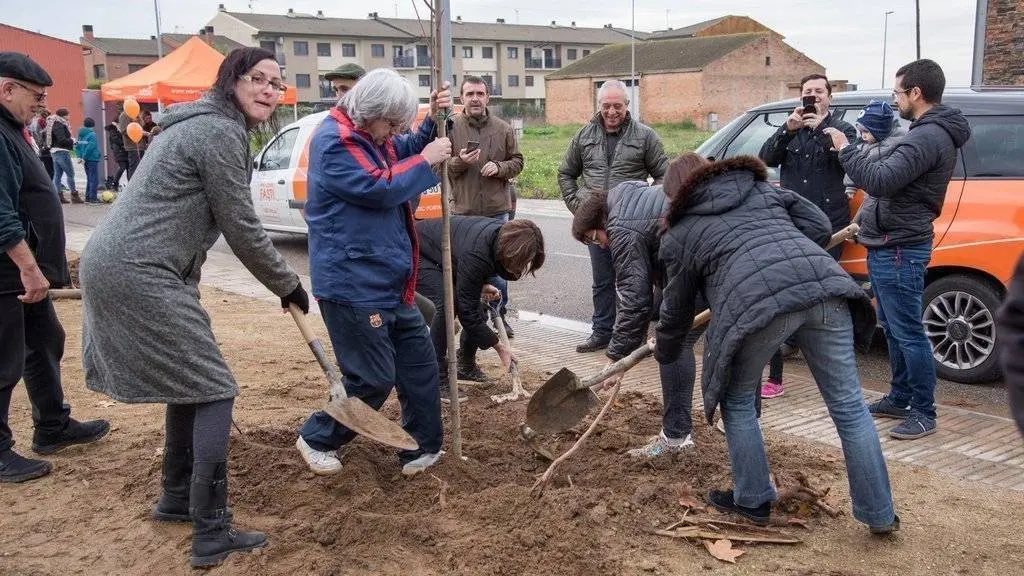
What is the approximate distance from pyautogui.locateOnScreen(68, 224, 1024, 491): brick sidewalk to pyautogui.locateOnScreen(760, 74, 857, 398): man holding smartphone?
425 mm

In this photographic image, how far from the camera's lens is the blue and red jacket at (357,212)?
12.4 feet

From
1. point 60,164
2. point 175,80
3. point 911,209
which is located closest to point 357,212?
point 911,209

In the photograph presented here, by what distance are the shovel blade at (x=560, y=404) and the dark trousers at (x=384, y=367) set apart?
51 cm

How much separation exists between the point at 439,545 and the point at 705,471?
149cm

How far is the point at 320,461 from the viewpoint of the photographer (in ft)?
13.8

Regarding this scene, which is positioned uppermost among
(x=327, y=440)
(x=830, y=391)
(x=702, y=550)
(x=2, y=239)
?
(x=2, y=239)

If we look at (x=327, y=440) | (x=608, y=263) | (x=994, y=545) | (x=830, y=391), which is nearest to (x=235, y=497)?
(x=327, y=440)

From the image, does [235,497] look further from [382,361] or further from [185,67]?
[185,67]

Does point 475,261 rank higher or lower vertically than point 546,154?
lower

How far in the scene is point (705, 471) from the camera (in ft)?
14.5

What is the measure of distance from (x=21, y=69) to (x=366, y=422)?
2480mm

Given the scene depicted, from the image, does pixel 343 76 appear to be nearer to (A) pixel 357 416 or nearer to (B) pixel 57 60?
(A) pixel 357 416

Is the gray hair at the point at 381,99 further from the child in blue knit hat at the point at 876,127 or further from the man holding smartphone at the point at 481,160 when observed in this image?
the man holding smartphone at the point at 481,160

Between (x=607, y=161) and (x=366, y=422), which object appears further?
(x=607, y=161)
